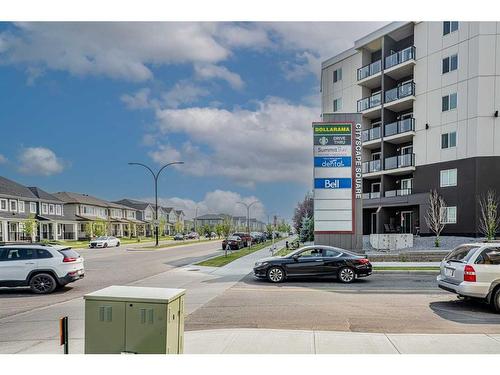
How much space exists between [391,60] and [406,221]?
12301 mm

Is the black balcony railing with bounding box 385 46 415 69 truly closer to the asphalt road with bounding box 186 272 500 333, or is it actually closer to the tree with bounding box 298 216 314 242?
the tree with bounding box 298 216 314 242

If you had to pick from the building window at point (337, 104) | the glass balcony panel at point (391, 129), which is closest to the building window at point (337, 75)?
the building window at point (337, 104)

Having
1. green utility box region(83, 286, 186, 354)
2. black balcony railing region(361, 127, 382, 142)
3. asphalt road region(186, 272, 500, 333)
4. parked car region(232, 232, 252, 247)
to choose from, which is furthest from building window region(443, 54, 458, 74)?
green utility box region(83, 286, 186, 354)

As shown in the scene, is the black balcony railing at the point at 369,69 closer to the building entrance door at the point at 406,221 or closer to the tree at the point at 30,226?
the building entrance door at the point at 406,221

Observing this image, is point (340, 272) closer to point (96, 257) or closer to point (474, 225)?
point (96, 257)

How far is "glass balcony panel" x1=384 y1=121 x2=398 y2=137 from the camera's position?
29.2 metres

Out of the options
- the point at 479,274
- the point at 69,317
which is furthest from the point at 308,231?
the point at 69,317

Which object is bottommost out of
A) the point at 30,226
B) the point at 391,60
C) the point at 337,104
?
the point at 30,226

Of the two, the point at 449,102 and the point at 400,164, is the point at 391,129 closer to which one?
the point at 400,164

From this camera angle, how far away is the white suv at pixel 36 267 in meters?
10.6

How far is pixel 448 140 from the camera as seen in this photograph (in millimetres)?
25109

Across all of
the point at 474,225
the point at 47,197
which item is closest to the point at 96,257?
the point at 47,197

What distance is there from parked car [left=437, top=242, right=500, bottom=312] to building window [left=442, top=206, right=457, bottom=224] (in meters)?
17.0
